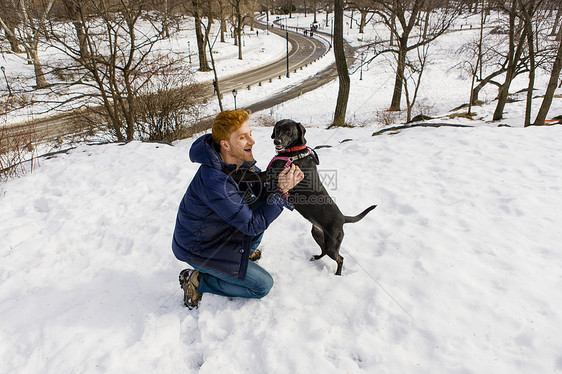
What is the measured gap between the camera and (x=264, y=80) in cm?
2862

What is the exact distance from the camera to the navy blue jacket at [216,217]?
2240mm

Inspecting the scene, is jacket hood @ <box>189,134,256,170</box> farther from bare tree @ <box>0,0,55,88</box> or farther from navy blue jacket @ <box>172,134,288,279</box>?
bare tree @ <box>0,0,55,88</box>

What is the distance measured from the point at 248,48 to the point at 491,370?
43237 millimetres

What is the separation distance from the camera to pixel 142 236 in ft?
12.6

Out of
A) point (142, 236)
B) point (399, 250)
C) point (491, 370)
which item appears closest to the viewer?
point (491, 370)

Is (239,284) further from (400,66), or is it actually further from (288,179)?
(400,66)

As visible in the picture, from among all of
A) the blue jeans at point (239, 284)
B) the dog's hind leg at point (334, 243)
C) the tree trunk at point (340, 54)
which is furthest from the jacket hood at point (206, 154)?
the tree trunk at point (340, 54)

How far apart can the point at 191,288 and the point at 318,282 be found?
1268 millimetres

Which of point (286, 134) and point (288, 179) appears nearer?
point (288, 179)

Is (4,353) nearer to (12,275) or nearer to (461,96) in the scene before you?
(12,275)

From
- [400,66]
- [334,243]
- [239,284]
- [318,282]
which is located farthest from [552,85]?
[239,284]

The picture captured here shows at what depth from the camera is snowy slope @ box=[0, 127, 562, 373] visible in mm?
2203

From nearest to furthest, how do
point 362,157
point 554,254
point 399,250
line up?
1. point 554,254
2. point 399,250
3. point 362,157

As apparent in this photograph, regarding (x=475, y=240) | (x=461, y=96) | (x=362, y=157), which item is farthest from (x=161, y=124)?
(x=461, y=96)
